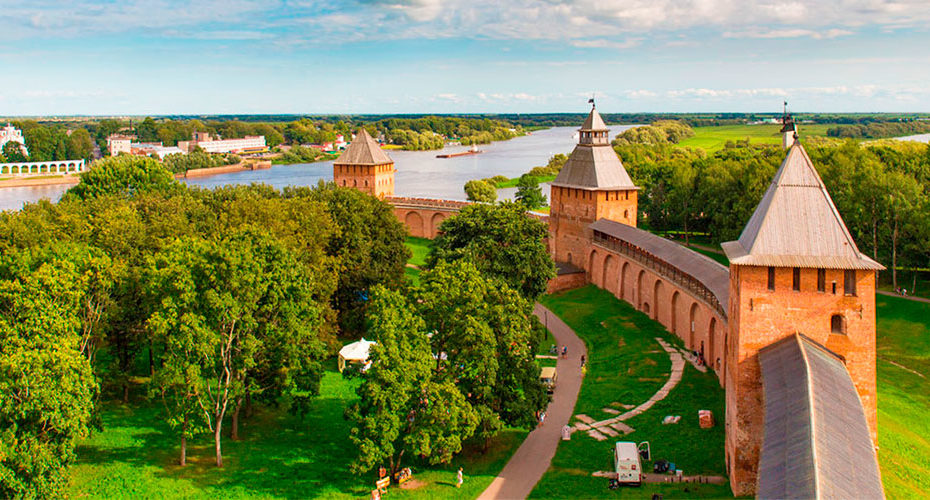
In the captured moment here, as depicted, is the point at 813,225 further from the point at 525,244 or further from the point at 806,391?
the point at 525,244

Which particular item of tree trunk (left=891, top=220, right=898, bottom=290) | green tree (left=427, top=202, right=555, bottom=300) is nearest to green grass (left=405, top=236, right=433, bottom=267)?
green tree (left=427, top=202, right=555, bottom=300)

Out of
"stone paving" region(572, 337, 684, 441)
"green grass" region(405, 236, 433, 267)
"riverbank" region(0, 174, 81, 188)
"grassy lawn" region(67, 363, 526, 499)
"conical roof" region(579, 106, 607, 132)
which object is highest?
"conical roof" region(579, 106, 607, 132)

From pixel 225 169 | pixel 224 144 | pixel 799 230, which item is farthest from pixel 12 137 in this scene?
pixel 799 230

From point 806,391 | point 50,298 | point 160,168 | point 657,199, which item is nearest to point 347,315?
point 50,298

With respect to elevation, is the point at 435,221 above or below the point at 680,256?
below

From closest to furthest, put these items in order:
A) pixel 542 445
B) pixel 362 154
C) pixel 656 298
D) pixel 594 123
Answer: pixel 542 445 < pixel 656 298 < pixel 594 123 < pixel 362 154

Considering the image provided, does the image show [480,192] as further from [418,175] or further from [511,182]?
[418,175]

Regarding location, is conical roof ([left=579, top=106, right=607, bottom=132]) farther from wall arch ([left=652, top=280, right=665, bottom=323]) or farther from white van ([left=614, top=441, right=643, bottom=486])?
white van ([left=614, top=441, right=643, bottom=486])
